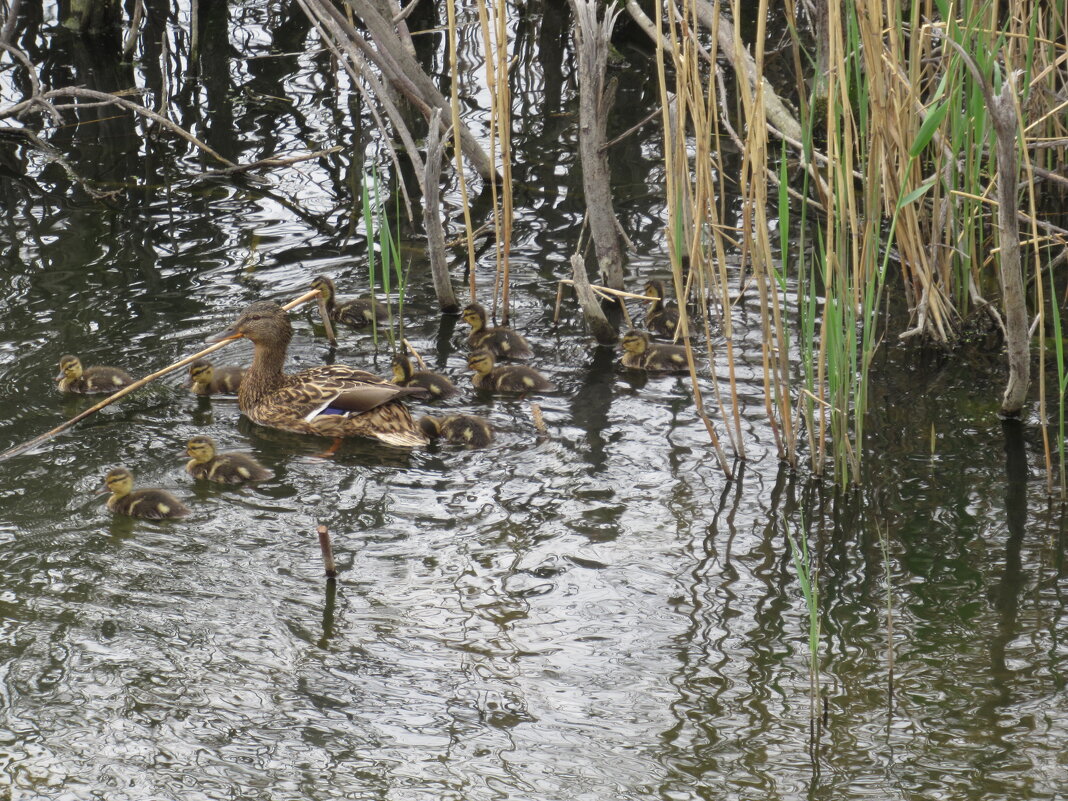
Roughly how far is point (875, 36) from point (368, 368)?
8.31ft

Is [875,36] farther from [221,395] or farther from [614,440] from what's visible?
[221,395]

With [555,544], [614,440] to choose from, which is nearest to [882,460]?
[614,440]

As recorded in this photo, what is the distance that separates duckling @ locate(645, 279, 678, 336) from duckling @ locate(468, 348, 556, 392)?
720 mm

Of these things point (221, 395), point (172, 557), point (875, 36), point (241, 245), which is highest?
point (875, 36)

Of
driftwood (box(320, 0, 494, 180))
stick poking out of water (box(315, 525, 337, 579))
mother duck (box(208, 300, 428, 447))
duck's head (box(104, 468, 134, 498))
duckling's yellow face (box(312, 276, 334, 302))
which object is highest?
driftwood (box(320, 0, 494, 180))

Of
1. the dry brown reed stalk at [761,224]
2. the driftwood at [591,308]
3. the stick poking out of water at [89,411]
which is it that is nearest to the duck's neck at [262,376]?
the stick poking out of water at [89,411]

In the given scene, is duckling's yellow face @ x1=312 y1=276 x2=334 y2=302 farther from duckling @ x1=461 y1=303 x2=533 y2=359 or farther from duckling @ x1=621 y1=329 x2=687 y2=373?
duckling @ x1=621 y1=329 x2=687 y2=373

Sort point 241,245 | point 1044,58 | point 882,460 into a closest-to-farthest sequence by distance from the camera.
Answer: point 882,460 → point 1044,58 → point 241,245

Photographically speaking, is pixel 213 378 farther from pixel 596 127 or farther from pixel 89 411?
pixel 596 127

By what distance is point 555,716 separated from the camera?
10.4 ft

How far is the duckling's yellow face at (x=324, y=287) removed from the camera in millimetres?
5590

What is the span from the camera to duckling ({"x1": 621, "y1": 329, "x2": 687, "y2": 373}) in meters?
5.20

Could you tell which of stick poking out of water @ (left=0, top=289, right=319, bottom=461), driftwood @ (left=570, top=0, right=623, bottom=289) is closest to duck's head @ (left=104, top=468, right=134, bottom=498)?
stick poking out of water @ (left=0, top=289, right=319, bottom=461)

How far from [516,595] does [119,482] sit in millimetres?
1413
